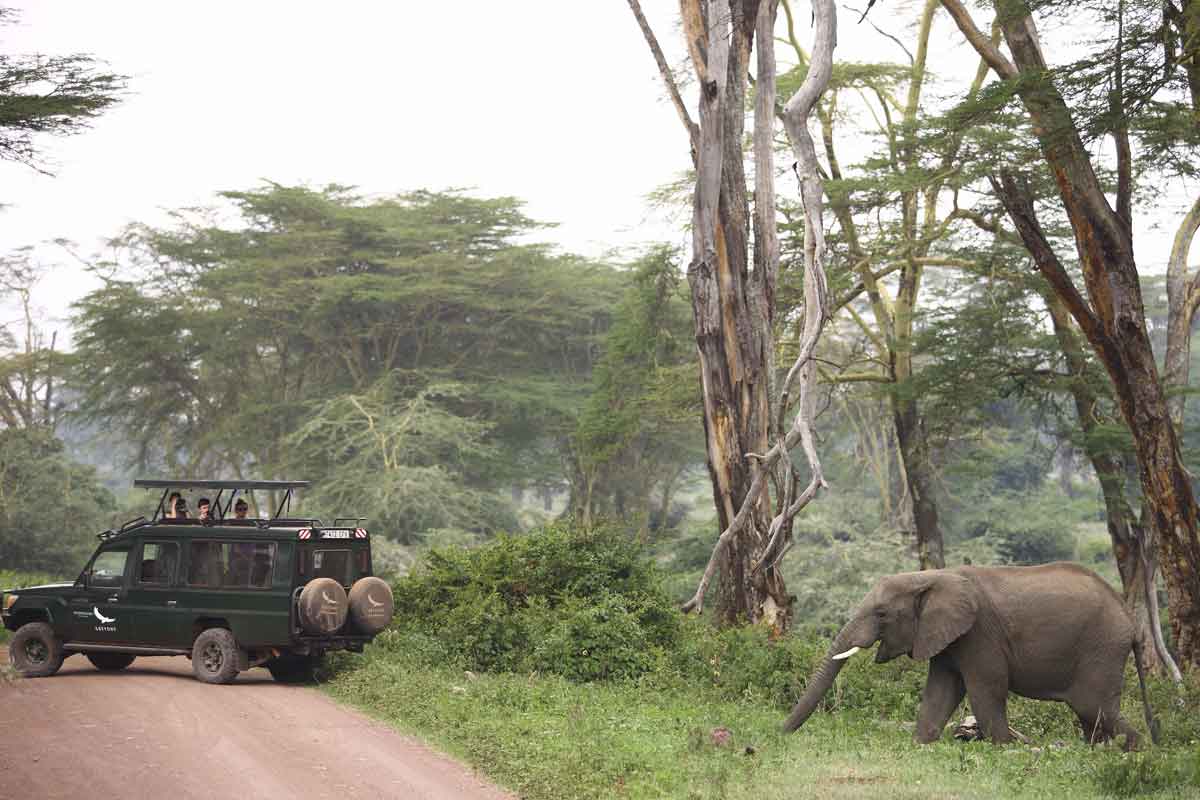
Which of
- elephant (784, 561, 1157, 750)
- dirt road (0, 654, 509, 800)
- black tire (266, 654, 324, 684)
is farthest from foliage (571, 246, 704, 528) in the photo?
elephant (784, 561, 1157, 750)

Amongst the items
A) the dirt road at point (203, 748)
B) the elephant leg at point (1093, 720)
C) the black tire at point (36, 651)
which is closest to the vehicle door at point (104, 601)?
the black tire at point (36, 651)

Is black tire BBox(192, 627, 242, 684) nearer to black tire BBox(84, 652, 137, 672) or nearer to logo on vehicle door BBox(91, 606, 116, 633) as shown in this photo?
logo on vehicle door BBox(91, 606, 116, 633)

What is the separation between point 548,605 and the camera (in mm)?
15578

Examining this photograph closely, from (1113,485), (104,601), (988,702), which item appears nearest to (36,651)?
(104,601)

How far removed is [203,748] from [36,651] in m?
5.21

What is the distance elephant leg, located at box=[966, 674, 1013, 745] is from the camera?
1063cm

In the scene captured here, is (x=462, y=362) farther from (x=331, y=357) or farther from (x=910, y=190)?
(x=910, y=190)

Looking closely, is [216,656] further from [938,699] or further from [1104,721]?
[1104,721]

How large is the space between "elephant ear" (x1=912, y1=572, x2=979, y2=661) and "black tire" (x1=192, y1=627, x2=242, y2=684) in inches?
269

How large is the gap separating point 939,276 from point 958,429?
24016 mm

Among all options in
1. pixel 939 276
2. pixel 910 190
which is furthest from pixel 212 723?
pixel 939 276

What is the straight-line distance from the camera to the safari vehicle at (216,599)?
13.4 metres

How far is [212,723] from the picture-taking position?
1114cm

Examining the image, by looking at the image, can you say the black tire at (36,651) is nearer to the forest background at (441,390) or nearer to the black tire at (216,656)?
the black tire at (216,656)
